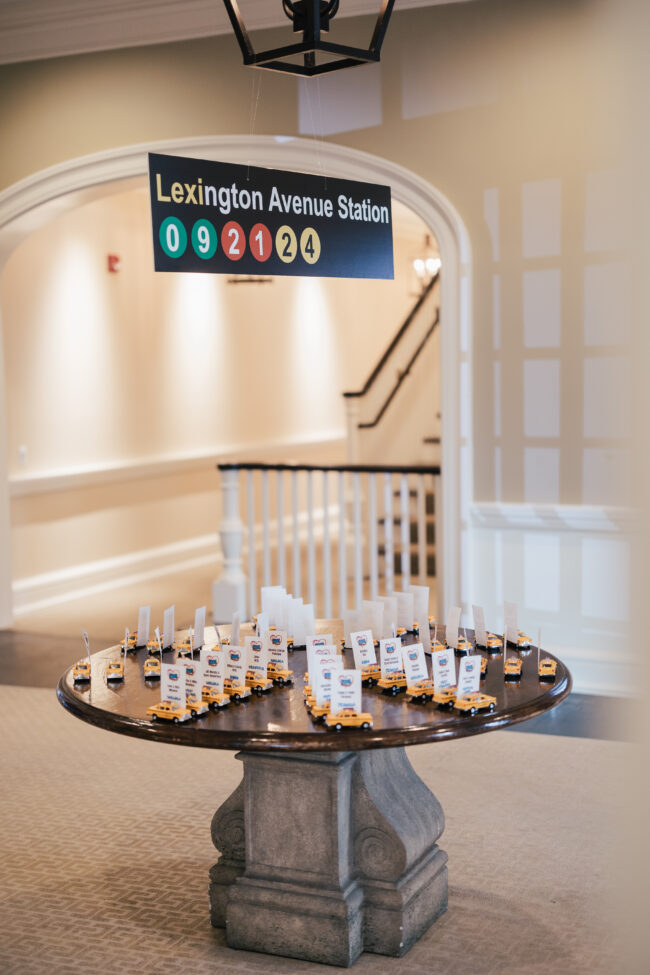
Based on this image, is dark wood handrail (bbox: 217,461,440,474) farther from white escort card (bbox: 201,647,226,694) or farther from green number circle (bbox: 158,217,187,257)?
white escort card (bbox: 201,647,226,694)

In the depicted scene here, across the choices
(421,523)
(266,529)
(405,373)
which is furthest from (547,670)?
(405,373)

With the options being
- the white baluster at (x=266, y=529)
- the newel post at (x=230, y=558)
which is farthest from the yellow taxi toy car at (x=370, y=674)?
the newel post at (x=230, y=558)

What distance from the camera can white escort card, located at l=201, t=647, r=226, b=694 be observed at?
8.58 ft

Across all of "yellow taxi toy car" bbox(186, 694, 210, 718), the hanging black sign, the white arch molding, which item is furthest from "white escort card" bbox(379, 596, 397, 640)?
the white arch molding

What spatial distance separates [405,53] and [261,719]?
4024 mm

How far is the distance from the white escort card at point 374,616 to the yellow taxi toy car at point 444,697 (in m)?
0.51

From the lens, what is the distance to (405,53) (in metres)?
5.34

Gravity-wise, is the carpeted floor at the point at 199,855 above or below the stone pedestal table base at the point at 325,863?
below

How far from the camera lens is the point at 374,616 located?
10.2 feet

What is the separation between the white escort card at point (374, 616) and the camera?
10.1 feet

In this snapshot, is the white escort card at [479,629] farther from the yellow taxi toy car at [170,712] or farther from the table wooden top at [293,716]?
the yellow taxi toy car at [170,712]

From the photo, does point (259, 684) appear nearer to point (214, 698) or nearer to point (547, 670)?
point (214, 698)

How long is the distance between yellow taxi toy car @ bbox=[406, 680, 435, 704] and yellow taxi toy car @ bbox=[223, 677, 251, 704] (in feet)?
1.35

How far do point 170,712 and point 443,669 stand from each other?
0.68 m
